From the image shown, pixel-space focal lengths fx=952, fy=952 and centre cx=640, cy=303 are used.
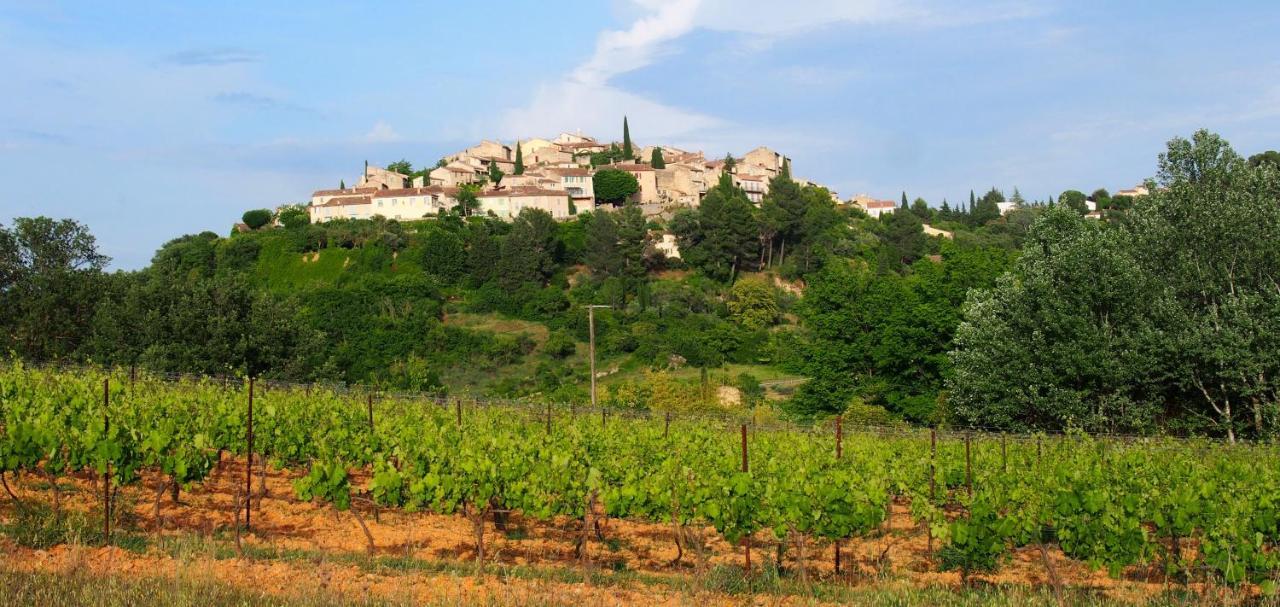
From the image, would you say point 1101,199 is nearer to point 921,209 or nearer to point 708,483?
point 921,209

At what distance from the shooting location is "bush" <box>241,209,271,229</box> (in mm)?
80188

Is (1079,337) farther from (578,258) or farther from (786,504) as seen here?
(578,258)

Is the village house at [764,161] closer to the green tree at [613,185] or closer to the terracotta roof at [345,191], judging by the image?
the green tree at [613,185]

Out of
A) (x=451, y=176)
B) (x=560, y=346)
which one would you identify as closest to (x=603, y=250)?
(x=560, y=346)

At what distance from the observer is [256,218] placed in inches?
3159

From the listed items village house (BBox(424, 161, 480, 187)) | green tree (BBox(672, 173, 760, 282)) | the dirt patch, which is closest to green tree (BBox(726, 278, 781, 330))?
green tree (BBox(672, 173, 760, 282))

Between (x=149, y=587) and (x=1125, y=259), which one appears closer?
(x=149, y=587)

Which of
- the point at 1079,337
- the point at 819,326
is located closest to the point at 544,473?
the point at 1079,337

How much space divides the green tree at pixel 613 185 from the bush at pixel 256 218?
29.5 m

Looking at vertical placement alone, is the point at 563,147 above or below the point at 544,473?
above

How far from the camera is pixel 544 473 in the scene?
993 centimetres

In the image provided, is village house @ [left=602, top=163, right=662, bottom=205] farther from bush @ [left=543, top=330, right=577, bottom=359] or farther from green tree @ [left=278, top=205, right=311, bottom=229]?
bush @ [left=543, top=330, right=577, bottom=359]

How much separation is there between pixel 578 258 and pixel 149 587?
63220 mm

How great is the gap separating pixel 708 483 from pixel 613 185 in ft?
272
